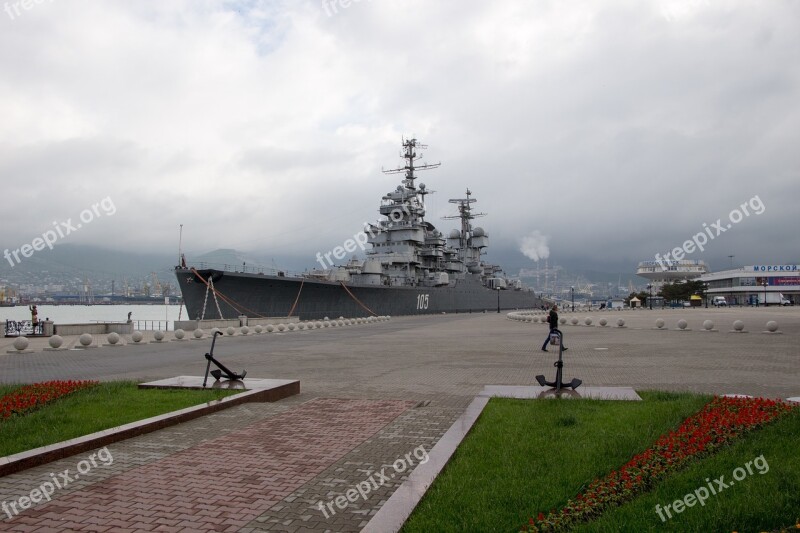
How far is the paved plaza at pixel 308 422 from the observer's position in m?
4.50

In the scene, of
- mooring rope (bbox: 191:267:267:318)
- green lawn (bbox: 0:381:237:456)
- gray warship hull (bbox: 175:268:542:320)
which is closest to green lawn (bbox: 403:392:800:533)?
green lawn (bbox: 0:381:237:456)

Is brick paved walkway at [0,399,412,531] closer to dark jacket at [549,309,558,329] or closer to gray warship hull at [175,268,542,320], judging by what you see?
dark jacket at [549,309,558,329]

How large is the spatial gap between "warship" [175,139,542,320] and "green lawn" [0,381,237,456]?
24.0 meters

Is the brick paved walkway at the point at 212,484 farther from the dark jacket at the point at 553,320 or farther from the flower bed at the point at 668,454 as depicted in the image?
the dark jacket at the point at 553,320

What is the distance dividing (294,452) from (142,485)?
1545 millimetres

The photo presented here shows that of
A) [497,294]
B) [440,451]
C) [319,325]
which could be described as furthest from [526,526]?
[497,294]

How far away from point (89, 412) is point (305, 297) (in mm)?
32514

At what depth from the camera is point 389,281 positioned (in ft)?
168

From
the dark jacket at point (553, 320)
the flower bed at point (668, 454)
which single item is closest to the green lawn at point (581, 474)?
the flower bed at point (668, 454)

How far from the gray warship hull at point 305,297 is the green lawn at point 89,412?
943 inches

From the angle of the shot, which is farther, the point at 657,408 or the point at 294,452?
the point at 657,408

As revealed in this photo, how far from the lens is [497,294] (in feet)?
237

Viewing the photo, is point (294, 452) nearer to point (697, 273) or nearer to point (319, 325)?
point (319, 325)

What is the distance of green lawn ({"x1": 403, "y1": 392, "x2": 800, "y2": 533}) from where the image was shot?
392cm
